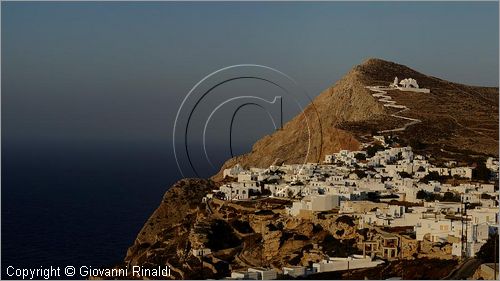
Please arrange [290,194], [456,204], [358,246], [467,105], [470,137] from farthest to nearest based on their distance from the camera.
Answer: [467,105] → [470,137] → [290,194] → [456,204] → [358,246]

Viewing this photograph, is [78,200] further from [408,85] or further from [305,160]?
[305,160]

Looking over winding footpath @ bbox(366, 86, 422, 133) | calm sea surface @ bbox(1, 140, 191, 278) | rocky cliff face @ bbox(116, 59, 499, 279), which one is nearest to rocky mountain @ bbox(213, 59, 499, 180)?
rocky cliff face @ bbox(116, 59, 499, 279)

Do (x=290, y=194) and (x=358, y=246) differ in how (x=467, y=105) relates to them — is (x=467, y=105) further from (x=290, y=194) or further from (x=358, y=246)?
(x=358, y=246)

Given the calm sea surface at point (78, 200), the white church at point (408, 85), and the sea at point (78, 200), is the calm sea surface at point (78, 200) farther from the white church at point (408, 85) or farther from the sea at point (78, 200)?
the white church at point (408, 85)

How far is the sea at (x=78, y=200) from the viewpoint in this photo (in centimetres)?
2344

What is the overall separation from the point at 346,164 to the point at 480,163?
316 cm

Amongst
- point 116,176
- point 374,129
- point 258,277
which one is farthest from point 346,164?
point 116,176

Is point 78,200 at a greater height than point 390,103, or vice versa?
point 390,103

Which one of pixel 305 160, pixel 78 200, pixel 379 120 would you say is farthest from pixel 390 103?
pixel 78 200

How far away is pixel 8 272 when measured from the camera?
15.0m

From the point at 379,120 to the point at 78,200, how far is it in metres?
13.1

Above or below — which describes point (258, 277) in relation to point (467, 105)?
below

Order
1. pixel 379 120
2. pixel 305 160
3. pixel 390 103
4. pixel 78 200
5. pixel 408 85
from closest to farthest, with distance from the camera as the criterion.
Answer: pixel 305 160 < pixel 379 120 < pixel 390 103 < pixel 408 85 < pixel 78 200

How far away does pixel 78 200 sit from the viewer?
119 ft
